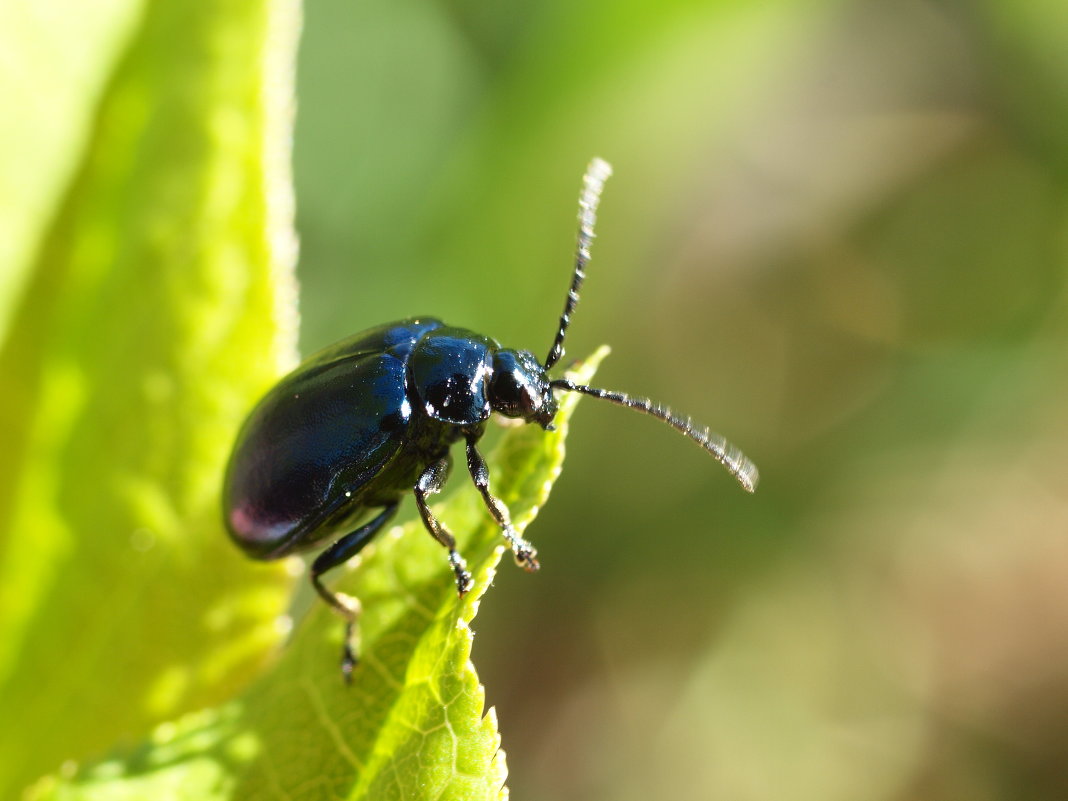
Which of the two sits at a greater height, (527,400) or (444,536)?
(527,400)

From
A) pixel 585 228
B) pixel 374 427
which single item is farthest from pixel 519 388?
pixel 585 228

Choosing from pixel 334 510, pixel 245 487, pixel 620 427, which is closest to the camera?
pixel 245 487

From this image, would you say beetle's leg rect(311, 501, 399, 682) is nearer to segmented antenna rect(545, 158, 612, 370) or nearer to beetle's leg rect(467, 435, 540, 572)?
beetle's leg rect(467, 435, 540, 572)

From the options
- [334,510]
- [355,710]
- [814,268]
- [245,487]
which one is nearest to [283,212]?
[245,487]

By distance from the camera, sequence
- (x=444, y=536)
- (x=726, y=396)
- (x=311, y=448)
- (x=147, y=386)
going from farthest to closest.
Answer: (x=726, y=396)
(x=311, y=448)
(x=147, y=386)
(x=444, y=536)

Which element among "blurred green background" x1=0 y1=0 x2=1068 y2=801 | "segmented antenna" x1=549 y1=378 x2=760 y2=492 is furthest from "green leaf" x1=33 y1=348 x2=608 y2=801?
"blurred green background" x1=0 y1=0 x2=1068 y2=801

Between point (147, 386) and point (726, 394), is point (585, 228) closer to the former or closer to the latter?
point (147, 386)

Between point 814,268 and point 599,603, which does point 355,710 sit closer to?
point 599,603
